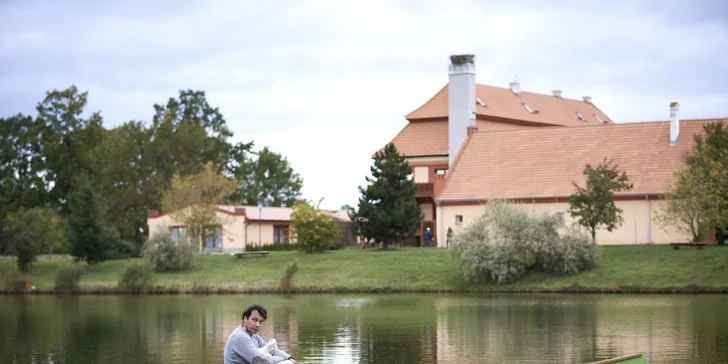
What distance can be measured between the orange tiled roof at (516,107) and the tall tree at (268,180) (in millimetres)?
29428

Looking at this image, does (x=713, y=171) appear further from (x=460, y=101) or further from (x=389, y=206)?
(x=460, y=101)

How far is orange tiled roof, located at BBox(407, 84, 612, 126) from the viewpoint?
7719cm

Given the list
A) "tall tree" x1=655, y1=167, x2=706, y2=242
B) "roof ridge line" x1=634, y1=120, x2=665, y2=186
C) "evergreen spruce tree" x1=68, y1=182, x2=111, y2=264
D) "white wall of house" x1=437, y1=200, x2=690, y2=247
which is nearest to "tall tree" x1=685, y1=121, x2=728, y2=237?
"tall tree" x1=655, y1=167, x2=706, y2=242

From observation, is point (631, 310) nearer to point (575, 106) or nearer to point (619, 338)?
point (619, 338)

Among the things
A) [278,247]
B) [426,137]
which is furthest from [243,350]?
[426,137]

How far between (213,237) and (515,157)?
2000 centimetres

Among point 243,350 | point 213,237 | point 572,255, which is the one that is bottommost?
point 243,350

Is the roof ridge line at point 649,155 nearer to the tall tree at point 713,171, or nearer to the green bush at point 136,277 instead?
the tall tree at point 713,171

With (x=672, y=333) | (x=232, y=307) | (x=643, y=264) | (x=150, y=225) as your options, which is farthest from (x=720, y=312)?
(x=150, y=225)

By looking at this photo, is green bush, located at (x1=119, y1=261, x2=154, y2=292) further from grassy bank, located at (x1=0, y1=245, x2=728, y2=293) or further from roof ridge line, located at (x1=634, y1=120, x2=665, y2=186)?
roof ridge line, located at (x1=634, y1=120, x2=665, y2=186)

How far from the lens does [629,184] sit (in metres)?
59.8

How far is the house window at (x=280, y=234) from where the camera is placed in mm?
79438

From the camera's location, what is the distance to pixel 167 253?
60.2 metres

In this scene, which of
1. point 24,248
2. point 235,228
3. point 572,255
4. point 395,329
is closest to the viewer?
point 395,329
